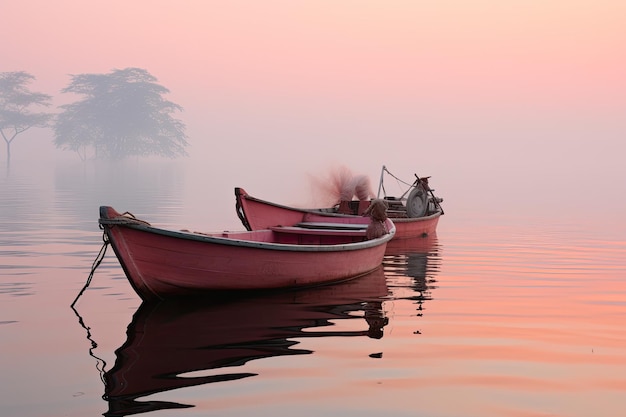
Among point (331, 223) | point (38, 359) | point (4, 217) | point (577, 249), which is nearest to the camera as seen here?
point (38, 359)

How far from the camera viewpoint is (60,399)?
7293 millimetres

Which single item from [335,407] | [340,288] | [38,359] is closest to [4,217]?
[340,288]

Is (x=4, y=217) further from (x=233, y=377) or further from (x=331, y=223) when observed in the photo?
(x=233, y=377)

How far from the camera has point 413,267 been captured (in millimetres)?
18172

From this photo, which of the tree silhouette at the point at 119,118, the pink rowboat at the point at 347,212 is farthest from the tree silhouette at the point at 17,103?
the pink rowboat at the point at 347,212

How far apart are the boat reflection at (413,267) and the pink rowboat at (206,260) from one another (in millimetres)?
1397

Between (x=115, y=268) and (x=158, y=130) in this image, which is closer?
(x=115, y=268)

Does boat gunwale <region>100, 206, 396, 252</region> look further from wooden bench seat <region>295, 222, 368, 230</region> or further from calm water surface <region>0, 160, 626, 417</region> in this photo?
wooden bench seat <region>295, 222, 368, 230</region>

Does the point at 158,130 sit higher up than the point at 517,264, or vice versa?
the point at 158,130

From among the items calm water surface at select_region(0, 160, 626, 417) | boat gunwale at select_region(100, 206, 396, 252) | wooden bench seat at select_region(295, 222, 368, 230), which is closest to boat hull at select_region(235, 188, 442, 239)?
wooden bench seat at select_region(295, 222, 368, 230)

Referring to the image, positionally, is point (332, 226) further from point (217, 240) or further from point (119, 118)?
point (119, 118)

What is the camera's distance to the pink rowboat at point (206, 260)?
11.2 metres

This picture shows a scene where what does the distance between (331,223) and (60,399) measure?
43.7ft

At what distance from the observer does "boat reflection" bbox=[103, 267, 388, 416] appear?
7891 millimetres
